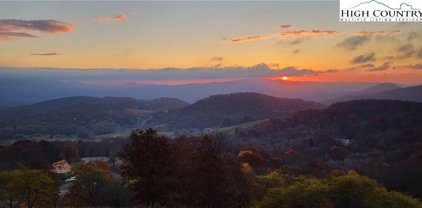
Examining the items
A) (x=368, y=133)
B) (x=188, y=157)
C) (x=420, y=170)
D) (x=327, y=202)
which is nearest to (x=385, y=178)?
(x=420, y=170)

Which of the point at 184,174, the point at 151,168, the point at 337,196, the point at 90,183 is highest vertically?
the point at 151,168

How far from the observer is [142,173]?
111ft

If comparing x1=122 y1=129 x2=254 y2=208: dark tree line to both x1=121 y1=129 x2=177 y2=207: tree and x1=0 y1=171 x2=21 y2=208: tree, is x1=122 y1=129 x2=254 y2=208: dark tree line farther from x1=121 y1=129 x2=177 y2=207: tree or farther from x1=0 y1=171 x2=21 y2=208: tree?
x1=0 y1=171 x2=21 y2=208: tree

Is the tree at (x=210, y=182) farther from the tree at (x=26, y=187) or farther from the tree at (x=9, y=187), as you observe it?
the tree at (x=9, y=187)

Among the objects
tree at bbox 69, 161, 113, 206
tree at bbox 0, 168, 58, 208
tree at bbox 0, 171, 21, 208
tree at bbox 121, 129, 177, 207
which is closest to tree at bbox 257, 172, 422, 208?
tree at bbox 121, 129, 177, 207

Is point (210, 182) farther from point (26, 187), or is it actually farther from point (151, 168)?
point (26, 187)

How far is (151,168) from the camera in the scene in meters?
33.7

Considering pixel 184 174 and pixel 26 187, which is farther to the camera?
pixel 26 187

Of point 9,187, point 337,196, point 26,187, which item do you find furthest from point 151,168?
point 337,196

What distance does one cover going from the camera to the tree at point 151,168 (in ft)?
109

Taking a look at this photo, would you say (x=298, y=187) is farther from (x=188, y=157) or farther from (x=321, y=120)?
(x=321, y=120)

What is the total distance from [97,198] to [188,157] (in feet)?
61.5

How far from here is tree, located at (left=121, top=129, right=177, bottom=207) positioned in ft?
109

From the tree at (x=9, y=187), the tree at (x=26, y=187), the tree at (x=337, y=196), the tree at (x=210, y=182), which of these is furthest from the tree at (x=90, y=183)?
the tree at (x=337, y=196)
